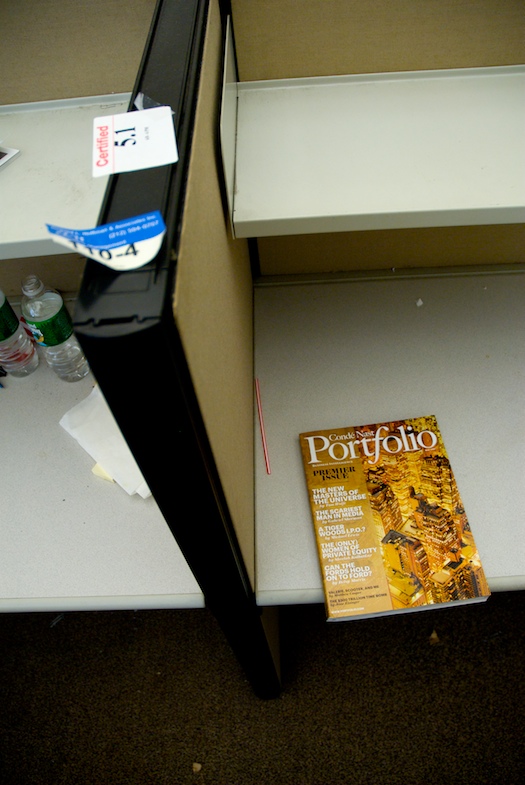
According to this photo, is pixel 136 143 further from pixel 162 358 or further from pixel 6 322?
pixel 6 322

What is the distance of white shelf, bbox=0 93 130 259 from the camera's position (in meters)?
0.70

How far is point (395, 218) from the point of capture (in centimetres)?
69

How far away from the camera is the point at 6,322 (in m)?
1.00

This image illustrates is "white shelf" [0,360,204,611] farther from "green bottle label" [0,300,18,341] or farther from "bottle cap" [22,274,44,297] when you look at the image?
"bottle cap" [22,274,44,297]

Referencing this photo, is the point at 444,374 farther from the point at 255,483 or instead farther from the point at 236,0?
the point at 236,0

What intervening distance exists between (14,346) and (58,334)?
13 centimetres

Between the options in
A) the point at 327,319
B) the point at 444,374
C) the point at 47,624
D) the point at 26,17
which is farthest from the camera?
the point at 47,624

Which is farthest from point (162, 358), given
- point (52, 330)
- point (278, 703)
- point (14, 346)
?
point (278, 703)

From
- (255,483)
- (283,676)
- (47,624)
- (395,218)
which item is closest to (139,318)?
(395,218)

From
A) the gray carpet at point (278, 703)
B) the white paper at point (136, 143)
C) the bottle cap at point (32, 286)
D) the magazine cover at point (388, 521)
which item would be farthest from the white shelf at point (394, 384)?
the gray carpet at point (278, 703)

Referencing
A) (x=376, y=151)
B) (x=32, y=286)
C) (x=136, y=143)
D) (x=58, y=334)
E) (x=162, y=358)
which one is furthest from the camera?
(x=32, y=286)

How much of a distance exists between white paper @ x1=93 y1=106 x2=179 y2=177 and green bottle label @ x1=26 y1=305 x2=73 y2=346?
532 millimetres

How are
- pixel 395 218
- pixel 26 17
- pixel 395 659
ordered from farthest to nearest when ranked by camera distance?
1. pixel 395 659
2. pixel 26 17
3. pixel 395 218

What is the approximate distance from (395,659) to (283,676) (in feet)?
0.99
